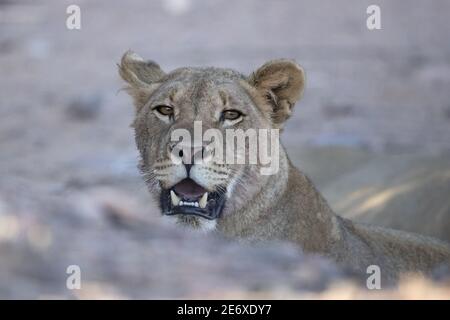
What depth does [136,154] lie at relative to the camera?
318 inches

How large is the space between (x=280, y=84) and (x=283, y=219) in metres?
0.61

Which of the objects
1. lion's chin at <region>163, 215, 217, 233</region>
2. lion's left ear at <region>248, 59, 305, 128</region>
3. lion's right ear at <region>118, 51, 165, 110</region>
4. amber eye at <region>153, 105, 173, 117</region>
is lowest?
lion's chin at <region>163, 215, 217, 233</region>

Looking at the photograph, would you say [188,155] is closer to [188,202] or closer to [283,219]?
[188,202]

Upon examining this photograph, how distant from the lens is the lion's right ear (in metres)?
5.20

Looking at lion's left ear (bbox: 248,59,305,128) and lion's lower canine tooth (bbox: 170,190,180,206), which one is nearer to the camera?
lion's lower canine tooth (bbox: 170,190,180,206)

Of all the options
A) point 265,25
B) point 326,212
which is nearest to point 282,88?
point 326,212

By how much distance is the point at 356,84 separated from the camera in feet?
33.9

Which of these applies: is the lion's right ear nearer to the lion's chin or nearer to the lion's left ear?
the lion's left ear

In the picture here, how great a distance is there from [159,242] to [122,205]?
737mm

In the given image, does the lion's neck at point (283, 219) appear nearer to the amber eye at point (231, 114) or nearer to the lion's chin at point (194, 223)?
the lion's chin at point (194, 223)

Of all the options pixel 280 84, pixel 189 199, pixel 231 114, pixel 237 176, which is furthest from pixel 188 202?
pixel 280 84

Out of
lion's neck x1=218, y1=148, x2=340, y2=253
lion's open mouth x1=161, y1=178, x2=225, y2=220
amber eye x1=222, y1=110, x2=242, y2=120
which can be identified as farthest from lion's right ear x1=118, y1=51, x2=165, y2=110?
lion's neck x1=218, y1=148, x2=340, y2=253

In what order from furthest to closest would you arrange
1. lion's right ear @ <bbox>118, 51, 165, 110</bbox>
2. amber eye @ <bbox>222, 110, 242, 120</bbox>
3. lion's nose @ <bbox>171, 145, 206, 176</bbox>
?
lion's right ear @ <bbox>118, 51, 165, 110</bbox>, amber eye @ <bbox>222, 110, 242, 120</bbox>, lion's nose @ <bbox>171, 145, 206, 176</bbox>

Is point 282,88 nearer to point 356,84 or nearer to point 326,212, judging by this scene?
point 326,212
